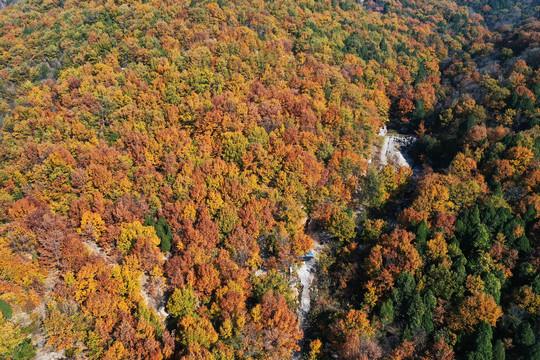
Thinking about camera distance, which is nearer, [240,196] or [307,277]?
[307,277]

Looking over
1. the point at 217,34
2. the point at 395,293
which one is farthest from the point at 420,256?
the point at 217,34

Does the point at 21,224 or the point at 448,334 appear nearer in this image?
the point at 448,334

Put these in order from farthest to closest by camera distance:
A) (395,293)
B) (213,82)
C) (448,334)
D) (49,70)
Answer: (49,70)
(213,82)
(395,293)
(448,334)

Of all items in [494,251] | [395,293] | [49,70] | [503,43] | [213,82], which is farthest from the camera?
[503,43]

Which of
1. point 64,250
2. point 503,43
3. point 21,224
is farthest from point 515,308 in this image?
point 503,43

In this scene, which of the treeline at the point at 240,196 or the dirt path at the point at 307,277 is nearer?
the treeline at the point at 240,196

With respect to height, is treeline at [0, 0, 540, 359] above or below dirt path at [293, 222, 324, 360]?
above

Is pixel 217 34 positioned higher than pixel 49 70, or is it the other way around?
pixel 217 34

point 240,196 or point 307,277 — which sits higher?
point 240,196

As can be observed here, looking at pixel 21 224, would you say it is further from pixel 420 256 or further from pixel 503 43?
pixel 503 43

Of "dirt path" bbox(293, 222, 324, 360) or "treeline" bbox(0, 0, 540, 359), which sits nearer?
"treeline" bbox(0, 0, 540, 359)

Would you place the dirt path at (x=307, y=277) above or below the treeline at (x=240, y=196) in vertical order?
below
